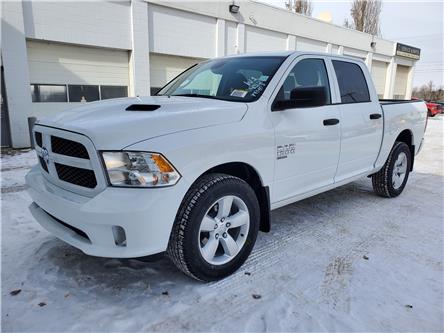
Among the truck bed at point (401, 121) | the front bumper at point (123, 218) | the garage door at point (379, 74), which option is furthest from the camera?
the garage door at point (379, 74)

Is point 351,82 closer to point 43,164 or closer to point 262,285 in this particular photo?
point 262,285

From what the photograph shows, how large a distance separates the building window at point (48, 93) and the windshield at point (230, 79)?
8028 mm

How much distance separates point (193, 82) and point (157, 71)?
9706 millimetres

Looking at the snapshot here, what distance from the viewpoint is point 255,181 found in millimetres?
3105

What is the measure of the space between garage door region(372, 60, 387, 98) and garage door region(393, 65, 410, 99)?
237 centimetres

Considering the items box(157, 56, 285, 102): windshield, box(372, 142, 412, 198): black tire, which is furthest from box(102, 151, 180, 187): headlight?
box(372, 142, 412, 198): black tire

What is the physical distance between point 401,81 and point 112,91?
2737 centimetres

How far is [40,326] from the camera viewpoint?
2.28 meters

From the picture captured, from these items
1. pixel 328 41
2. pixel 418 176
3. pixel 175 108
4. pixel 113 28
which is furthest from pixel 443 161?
pixel 328 41

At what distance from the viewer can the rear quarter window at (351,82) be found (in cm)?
403

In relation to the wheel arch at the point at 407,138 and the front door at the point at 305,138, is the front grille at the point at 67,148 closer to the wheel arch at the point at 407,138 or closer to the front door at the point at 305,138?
the front door at the point at 305,138

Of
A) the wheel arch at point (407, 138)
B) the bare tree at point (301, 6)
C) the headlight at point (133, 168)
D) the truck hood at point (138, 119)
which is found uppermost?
the bare tree at point (301, 6)

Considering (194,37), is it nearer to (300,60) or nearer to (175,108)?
(300,60)

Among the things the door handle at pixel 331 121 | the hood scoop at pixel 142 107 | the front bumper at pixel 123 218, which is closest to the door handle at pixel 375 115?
the door handle at pixel 331 121
